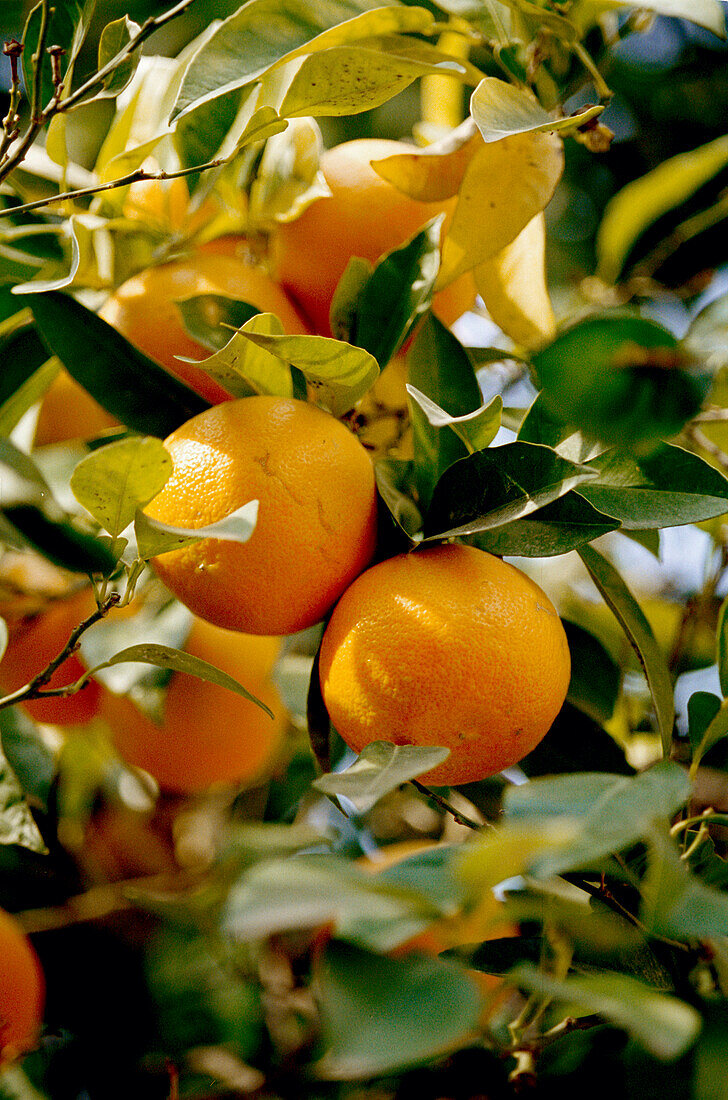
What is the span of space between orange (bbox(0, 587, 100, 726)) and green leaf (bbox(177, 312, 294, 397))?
1.59ft

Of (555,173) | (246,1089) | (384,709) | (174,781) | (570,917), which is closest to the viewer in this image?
(570,917)

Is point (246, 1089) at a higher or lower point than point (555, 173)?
lower

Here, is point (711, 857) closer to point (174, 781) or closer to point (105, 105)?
point (174, 781)

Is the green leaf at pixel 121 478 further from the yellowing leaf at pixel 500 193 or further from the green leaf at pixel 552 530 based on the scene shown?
the yellowing leaf at pixel 500 193

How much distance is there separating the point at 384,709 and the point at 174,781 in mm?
626

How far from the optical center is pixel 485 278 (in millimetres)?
1066

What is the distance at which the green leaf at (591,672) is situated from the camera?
1099 mm

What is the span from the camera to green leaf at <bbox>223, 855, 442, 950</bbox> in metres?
0.41

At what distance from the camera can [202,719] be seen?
1144 mm

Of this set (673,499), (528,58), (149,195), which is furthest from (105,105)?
(673,499)

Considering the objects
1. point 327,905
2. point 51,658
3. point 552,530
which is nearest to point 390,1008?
point 327,905

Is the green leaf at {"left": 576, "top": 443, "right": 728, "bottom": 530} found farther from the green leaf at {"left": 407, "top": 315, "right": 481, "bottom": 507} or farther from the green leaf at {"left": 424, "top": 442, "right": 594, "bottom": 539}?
the green leaf at {"left": 407, "top": 315, "right": 481, "bottom": 507}

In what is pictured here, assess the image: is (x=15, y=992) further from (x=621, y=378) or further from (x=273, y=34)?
(x=273, y=34)

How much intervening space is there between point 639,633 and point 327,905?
55cm
